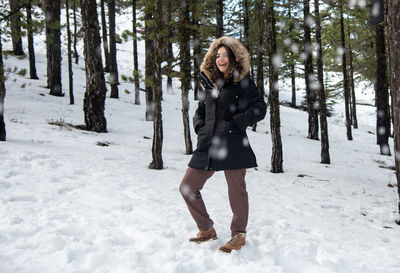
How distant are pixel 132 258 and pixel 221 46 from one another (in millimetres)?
2579

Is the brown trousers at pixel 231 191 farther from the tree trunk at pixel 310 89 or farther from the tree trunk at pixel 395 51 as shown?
the tree trunk at pixel 310 89

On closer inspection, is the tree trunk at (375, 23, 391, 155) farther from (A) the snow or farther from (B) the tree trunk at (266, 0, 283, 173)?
(B) the tree trunk at (266, 0, 283, 173)

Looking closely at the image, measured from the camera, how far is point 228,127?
3.51m

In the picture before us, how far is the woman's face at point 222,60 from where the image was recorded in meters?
3.59

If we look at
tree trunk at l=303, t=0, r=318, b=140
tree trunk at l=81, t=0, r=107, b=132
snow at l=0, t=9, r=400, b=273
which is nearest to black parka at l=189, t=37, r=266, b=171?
snow at l=0, t=9, r=400, b=273

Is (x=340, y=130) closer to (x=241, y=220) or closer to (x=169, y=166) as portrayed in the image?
(x=169, y=166)

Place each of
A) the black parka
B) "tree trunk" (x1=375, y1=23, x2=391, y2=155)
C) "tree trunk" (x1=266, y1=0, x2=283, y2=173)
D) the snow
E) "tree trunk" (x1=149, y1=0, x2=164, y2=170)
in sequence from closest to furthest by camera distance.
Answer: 1. the snow
2. the black parka
3. "tree trunk" (x1=149, y1=0, x2=164, y2=170)
4. "tree trunk" (x1=266, y1=0, x2=283, y2=173)
5. "tree trunk" (x1=375, y1=23, x2=391, y2=155)

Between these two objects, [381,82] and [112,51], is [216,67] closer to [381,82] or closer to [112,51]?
[381,82]

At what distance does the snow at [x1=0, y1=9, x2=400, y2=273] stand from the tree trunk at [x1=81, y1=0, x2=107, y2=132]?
79 cm

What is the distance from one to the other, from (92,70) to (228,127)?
327 inches

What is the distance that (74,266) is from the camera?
307 centimetres

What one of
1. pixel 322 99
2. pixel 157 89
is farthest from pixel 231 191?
pixel 322 99

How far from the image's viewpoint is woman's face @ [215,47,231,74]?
3.59m

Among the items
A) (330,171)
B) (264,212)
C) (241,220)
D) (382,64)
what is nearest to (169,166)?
(264,212)
